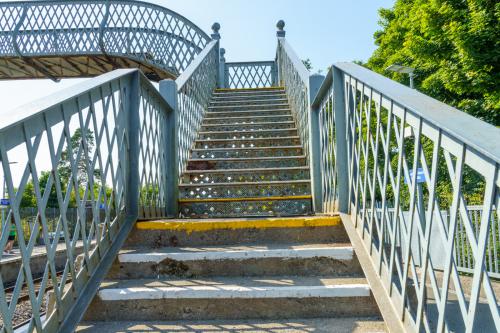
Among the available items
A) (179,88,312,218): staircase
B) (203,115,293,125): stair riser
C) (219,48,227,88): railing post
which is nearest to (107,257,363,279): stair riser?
(179,88,312,218): staircase

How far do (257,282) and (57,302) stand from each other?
0.93 m

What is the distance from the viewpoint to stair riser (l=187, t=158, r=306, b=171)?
441 centimetres

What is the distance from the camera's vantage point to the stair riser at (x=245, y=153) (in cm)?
470

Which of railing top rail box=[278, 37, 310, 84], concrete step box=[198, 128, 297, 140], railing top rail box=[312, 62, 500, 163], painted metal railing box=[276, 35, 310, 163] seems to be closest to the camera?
railing top rail box=[312, 62, 500, 163]

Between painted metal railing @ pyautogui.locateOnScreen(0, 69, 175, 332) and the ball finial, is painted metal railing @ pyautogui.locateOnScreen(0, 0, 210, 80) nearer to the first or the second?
the ball finial

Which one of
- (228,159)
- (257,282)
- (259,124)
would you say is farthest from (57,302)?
(259,124)

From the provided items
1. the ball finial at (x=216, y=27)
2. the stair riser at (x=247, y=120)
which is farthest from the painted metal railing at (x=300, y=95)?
the ball finial at (x=216, y=27)

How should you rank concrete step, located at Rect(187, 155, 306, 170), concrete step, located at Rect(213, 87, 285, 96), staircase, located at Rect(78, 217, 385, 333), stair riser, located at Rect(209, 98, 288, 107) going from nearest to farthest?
staircase, located at Rect(78, 217, 385, 333) < concrete step, located at Rect(187, 155, 306, 170) < stair riser, located at Rect(209, 98, 288, 107) < concrete step, located at Rect(213, 87, 285, 96)

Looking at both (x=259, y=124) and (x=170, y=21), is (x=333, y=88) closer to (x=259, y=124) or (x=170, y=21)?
(x=259, y=124)

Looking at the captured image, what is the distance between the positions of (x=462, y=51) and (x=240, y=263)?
848 centimetres

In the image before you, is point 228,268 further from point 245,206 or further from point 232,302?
point 245,206

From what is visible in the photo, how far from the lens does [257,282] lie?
6.76 ft

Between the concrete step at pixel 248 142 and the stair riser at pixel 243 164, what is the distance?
1.89 ft

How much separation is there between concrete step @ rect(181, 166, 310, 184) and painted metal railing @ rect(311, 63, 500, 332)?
957 millimetres
